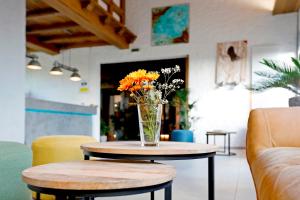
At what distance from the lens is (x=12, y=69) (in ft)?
12.2

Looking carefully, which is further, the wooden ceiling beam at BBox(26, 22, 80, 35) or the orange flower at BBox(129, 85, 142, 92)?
the wooden ceiling beam at BBox(26, 22, 80, 35)

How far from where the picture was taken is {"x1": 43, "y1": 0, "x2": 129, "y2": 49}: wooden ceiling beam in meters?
5.44

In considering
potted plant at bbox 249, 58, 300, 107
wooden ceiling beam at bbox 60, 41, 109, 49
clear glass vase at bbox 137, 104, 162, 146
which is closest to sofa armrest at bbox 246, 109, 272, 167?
clear glass vase at bbox 137, 104, 162, 146

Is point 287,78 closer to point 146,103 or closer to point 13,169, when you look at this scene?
point 146,103

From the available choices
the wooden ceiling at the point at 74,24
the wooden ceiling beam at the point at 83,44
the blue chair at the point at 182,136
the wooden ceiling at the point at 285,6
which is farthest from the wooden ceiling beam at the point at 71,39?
the wooden ceiling at the point at 285,6

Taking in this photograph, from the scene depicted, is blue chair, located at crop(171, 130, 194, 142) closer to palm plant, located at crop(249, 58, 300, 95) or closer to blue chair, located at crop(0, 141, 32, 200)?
palm plant, located at crop(249, 58, 300, 95)

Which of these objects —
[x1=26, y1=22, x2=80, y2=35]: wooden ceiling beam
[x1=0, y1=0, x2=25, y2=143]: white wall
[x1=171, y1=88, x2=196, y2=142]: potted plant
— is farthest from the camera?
[x1=171, y1=88, x2=196, y2=142]: potted plant

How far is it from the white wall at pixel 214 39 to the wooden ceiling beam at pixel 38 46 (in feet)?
7.40

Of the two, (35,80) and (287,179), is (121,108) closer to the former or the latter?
(35,80)

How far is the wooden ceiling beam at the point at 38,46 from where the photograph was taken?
7880 millimetres

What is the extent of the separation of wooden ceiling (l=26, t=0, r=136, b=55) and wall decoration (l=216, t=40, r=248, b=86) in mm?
2651

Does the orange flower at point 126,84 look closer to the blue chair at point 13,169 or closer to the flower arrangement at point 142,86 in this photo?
the flower arrangement at point 142,86

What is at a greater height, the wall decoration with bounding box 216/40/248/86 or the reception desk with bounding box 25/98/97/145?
the wall decoration with bounding box 216/40/248/86

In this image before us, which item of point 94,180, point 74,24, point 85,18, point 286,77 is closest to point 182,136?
point 286,77
